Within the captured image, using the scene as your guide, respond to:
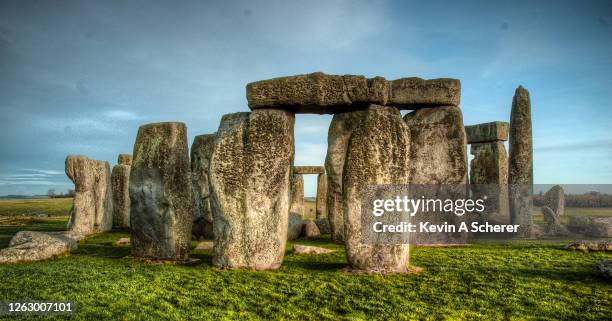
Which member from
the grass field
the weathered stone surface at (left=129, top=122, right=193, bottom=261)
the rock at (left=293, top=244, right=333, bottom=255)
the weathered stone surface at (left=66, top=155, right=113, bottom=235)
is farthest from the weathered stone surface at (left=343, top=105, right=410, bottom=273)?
the weathered stone surface at (left=66, top=155, right=113, bottom=235)

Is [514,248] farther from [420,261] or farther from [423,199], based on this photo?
[420,261]

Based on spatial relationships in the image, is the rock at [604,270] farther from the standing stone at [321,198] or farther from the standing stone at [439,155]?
the standing stone at [321,198]

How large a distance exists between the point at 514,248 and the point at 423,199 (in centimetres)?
236

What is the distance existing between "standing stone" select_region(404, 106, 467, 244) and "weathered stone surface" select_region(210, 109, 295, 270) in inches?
180

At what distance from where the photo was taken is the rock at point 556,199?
19.5m

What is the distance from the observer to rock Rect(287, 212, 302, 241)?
12442 mm

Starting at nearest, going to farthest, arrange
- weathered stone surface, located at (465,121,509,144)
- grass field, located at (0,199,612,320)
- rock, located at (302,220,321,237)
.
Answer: grass field, located at (0,199,612,320) < rock, located at (302,220,321,237) < weathered stone surface, located at (465,121,509,144)

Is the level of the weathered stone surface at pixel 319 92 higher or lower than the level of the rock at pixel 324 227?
higher

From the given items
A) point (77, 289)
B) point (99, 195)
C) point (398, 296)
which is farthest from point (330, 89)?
point (99, 195)

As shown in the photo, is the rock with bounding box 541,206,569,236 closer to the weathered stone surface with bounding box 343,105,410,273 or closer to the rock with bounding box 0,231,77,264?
the weathered stone surface with bounding box 343,105,410,273

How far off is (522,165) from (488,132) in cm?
183

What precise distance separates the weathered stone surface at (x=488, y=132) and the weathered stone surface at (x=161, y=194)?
10.6 meters

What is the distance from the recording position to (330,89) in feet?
24.0

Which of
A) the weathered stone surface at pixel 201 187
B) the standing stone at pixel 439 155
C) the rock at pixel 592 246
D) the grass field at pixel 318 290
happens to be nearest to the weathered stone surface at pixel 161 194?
the grass field at pixel 318 290
